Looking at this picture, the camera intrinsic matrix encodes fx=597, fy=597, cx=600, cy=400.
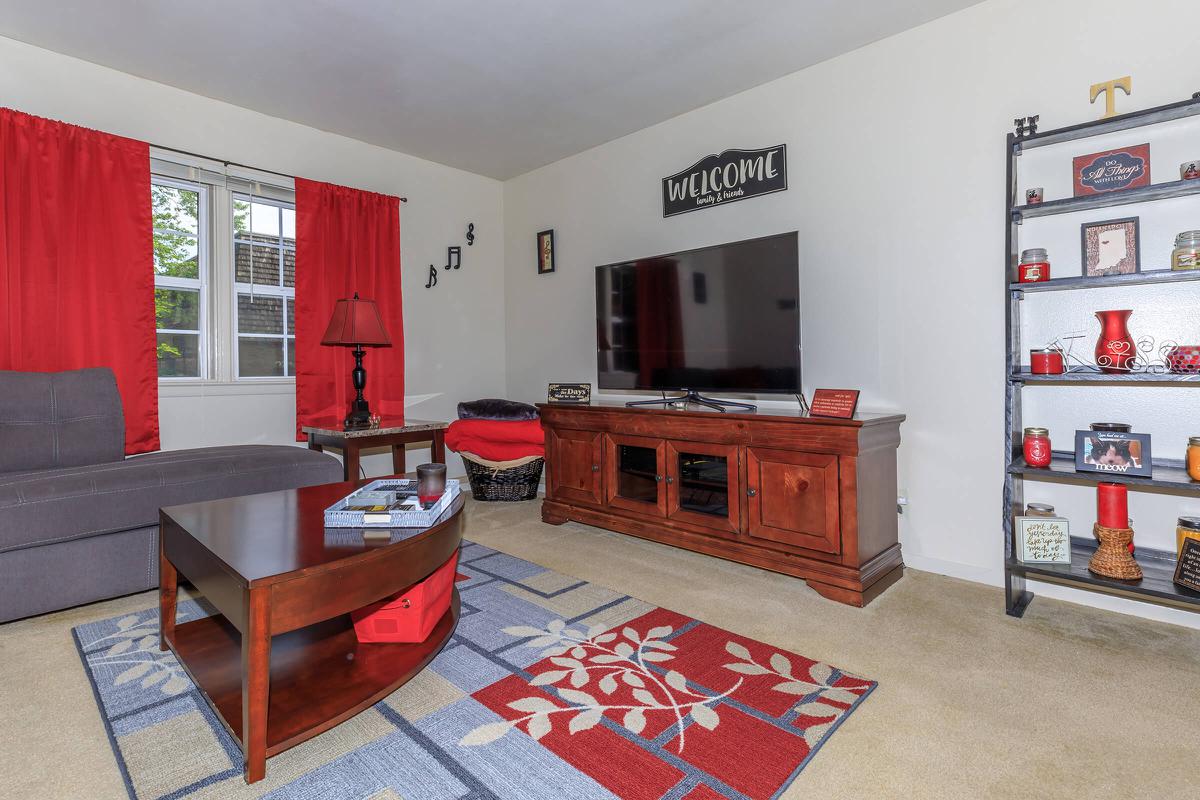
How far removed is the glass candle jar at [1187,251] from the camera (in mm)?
1810

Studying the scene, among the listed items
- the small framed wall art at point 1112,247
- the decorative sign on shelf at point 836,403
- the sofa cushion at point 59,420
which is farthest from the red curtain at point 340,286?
the small framed wall art at point 1112,247

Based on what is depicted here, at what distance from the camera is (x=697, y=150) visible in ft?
11.1

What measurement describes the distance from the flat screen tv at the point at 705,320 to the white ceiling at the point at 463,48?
0.90 metres

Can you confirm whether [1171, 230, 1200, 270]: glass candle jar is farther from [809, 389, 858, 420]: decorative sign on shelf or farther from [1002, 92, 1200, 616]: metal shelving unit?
[809, 389, 858, 420]: decorative sign on shelf

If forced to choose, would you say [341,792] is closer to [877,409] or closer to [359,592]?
[359,592]

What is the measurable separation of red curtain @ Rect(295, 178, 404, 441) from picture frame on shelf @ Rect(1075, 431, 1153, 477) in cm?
332

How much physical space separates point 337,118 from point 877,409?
336cm

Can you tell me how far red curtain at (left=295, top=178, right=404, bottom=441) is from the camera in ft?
11.5

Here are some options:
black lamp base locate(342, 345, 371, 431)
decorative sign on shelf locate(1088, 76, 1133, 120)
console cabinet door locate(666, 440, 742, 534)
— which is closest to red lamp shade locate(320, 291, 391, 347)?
black lamp base locate(342, 345, 371, 431)

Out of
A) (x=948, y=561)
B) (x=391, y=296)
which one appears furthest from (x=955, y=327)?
(x=391, y=296)

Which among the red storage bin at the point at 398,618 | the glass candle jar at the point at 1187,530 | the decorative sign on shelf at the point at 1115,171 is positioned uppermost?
the decorative sign on shelf at the point at 1115,171

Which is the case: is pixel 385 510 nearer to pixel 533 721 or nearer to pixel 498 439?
pixel 533 721

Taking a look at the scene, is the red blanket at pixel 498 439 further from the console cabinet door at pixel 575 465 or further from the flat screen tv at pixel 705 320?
the flat screen tv at pixel 705 320

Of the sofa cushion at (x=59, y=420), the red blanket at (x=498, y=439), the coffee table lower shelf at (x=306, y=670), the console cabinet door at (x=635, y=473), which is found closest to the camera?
the coffee table lower shelf at (x=306, y=670)
